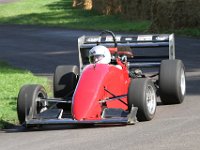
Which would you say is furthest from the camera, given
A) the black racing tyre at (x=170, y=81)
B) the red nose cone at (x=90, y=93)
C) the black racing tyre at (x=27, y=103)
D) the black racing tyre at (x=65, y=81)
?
the black racing tyre at (x=65, y=81)

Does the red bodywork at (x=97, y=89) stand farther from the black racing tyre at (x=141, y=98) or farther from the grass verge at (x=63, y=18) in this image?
the grass verge at (x=63, y=18)

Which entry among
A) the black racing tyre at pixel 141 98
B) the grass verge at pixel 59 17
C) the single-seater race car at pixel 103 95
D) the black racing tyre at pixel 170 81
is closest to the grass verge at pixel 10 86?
the single-seater race car at pixel 103 95

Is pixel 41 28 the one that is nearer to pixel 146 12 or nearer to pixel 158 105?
pixel 146 12

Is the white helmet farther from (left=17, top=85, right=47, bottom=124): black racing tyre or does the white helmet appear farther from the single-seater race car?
(left=17, top=85, right=47, bottom=124): black racing tyre

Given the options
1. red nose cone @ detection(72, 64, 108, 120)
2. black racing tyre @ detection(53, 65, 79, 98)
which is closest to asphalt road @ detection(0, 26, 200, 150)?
red nose cone @ detection(72, 64, 108, 120)

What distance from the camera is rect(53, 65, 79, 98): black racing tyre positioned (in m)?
13.2

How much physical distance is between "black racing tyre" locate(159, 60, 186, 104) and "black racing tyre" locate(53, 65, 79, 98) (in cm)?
151

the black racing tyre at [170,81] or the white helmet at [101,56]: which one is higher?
the white helmet at [101,56]

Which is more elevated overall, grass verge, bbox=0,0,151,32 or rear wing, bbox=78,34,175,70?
rear wing, bbox=78,34,175,70

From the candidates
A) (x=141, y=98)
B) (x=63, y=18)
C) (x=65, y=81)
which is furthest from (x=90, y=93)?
(x=63, y=18)

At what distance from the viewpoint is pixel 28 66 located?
23.0 meters

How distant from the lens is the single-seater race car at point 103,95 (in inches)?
447

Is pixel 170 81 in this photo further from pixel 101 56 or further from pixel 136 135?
pixel 136 135

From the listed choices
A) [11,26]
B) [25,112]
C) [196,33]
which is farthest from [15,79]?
[11,26]
